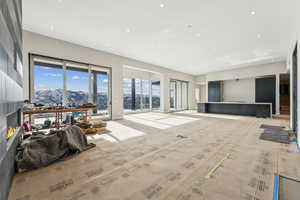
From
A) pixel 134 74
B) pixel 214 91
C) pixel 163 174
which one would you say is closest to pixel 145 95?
pixel 134 74

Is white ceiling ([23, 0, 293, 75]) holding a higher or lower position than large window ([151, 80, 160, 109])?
higher

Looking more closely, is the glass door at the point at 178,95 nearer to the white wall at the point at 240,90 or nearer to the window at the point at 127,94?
the white wall at the point at 240,90

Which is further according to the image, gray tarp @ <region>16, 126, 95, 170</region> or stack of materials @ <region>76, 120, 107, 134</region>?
stack of materials @ <region>76, 120, 107, 134</region>

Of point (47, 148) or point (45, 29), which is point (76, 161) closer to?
point (47, 148)

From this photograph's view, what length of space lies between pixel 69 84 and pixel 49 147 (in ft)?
11.8

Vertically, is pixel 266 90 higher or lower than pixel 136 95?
higher

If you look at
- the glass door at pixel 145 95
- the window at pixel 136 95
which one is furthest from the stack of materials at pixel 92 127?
the glass door at pixel 145 95

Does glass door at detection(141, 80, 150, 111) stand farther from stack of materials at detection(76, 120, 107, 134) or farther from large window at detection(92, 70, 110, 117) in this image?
stack of materials at detection(76, 120, 107, 134)

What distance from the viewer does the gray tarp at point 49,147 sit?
2020 millimetres

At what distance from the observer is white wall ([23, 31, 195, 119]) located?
169 inches

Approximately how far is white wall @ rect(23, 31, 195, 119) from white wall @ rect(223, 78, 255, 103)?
522 cm

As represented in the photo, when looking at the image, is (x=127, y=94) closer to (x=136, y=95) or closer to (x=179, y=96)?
(x=136, y=95)

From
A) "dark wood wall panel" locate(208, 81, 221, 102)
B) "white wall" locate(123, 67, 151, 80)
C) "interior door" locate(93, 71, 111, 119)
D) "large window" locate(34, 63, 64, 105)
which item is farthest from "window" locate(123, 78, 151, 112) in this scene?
"dark wood wall panel" locate(208, 81, 221, 102)

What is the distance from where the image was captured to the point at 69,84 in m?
5.28
